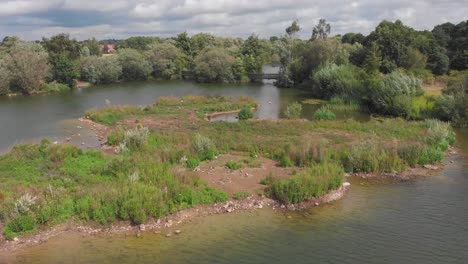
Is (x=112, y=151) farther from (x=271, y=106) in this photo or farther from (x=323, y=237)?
(x=271, y=106)

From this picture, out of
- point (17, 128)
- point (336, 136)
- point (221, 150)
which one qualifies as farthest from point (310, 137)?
point (17, 128)

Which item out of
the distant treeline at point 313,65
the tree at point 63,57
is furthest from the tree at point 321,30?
the tree at point 63,57

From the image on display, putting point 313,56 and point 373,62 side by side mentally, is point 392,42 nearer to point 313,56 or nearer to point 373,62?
point 373,62

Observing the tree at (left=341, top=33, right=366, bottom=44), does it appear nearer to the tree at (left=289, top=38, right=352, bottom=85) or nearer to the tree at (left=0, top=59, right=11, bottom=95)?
the tree at (left=289, top=38, right=352, bottom=85)

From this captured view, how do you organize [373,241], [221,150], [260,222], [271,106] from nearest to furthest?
[373,241]
[260,222]
[221,150]
[271,106]

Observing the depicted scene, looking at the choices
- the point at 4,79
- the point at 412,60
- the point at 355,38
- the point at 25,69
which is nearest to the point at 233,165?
the point at 412,60

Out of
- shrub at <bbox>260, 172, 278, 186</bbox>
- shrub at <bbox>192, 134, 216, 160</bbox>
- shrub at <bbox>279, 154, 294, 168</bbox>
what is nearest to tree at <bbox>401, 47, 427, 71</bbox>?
shrub at <bbox>279, 154, 294, 168</bbox>
